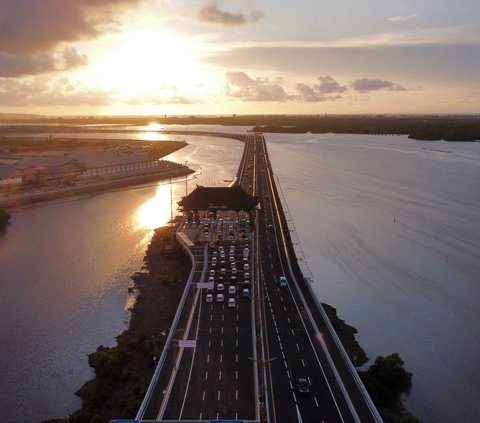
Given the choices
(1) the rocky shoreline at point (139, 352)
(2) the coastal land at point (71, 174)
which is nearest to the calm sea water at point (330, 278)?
(1) the rocky shoreline at point (139, 352)

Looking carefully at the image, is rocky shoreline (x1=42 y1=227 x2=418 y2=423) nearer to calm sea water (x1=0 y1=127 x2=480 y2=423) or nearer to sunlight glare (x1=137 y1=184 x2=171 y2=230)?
calm sea water (x1=0 y1=127 x2=480 y2=423)

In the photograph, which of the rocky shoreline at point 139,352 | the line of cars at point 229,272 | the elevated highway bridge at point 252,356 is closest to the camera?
the elevated highway bridge at point 252,356

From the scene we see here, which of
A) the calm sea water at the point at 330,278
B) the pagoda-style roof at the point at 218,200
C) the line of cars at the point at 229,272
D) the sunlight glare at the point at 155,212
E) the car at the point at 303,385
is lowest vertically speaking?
the sunlight glare at the point at 155,212

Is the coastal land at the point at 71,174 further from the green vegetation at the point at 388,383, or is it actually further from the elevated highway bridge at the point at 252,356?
the green vegetation at the point at 388,383

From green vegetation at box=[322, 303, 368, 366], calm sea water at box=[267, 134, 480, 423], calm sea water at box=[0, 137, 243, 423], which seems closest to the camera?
calm sea water at box=[0, 137, 243, 423]

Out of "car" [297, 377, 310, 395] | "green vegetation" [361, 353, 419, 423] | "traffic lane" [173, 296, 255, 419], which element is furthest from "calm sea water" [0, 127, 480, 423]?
"traffic lane" [173, 296, 255, 419]

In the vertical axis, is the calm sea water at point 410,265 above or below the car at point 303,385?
below

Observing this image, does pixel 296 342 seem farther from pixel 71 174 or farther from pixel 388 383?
pixel 71 174

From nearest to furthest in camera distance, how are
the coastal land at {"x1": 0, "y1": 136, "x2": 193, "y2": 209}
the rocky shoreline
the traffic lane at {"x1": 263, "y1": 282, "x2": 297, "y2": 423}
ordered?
the traffic lane at {"x1": 263, "y1": 282, "x2": 297, "y2": 423} → the rocky shoreline → the coastal land at {"x1": 0, "y1": 136, "x2": 193, "y2": 209}
